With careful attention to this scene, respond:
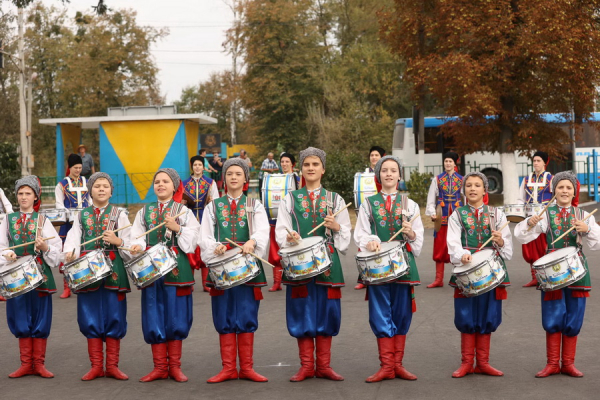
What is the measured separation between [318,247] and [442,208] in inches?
207

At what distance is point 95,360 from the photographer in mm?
6648

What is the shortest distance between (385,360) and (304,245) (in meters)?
1.13

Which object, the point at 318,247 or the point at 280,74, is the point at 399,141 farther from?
the point at 318,247

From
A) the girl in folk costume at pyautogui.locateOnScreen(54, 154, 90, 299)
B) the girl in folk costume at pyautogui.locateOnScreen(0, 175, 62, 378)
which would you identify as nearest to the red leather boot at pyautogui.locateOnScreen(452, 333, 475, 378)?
the girl in folk costume at pyautogui.locateOnScreen(0, 175, 62, 378)

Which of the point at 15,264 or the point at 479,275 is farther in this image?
the point at 15,264

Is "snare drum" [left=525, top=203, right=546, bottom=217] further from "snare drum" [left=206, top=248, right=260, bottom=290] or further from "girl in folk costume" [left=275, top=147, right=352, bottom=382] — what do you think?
"snare drum" [left=206, top=248, right=260, bottom=290]

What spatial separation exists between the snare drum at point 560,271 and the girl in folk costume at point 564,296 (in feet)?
0.34

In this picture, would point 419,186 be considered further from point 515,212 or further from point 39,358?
point 39,358

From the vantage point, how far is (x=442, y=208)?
11211 mm

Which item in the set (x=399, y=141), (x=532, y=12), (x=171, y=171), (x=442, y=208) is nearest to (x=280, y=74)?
(x=399, y=141)

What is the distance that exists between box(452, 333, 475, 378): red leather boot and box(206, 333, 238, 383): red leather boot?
1783mm

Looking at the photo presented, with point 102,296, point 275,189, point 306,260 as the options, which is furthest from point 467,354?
point 275,189

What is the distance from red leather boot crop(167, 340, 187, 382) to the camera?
6.57 meters

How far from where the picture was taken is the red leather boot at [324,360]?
6535 millimetres
